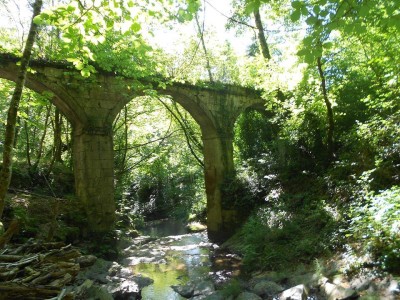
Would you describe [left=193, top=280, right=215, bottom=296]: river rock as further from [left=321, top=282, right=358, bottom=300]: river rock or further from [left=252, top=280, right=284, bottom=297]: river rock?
[left=321, top=282, right=358, bottom=300]: river rock

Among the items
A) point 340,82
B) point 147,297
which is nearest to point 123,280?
point 147,297

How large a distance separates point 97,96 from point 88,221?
3035 mm

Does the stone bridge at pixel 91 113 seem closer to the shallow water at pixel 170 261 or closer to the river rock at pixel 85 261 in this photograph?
the shallow water at pixel 170 261

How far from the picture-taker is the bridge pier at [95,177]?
776 centimetres

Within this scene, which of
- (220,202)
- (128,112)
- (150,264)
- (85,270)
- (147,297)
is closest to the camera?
(147,297)

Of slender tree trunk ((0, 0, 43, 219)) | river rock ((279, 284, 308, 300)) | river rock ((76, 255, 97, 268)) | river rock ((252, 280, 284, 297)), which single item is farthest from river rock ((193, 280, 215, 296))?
slender tree trunk ((0, 0, 43, 219))

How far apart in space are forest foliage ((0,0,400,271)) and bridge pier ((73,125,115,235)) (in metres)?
0.94

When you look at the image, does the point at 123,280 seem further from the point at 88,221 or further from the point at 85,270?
the point at 88,221

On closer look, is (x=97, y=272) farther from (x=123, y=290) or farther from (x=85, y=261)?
(x=123, y=290)

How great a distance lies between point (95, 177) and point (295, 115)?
517cm

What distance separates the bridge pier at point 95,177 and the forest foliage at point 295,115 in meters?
0.94

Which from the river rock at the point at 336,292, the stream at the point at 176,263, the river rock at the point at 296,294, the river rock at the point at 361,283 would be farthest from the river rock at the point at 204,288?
the river rock at the point at 361,283

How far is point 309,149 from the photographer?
342 inches

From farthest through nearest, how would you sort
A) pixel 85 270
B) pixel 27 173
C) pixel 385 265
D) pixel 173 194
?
1. pixel 173 194
2. pixel 27 173
3. pixel 85 270
4. pixel 385 265
